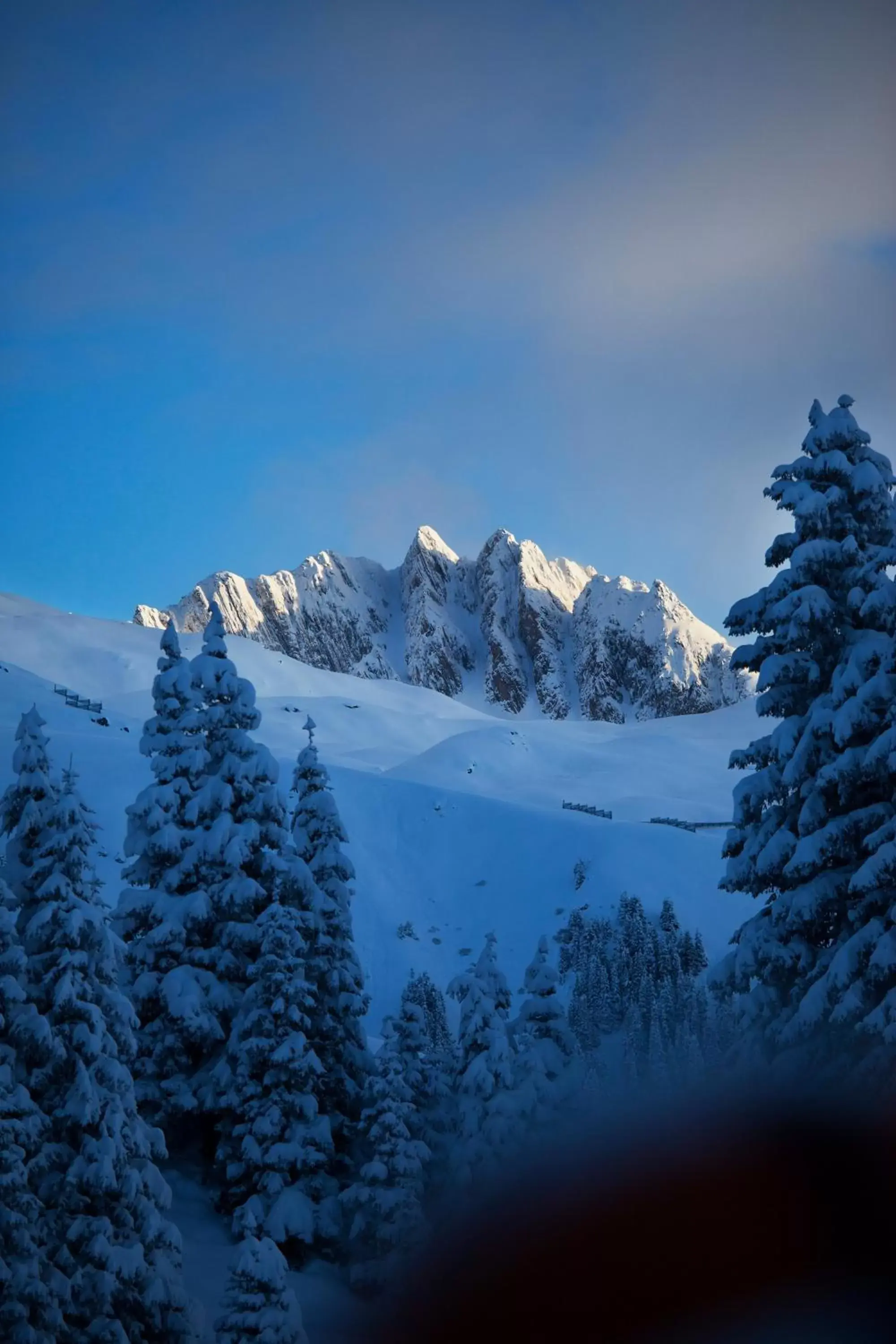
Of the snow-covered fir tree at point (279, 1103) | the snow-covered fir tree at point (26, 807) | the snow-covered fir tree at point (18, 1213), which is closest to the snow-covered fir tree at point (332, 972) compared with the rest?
the snow-covered fir tree at point (279, 1103)

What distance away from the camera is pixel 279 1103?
20.3m

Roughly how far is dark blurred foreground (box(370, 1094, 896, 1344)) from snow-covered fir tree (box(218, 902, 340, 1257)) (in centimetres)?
252

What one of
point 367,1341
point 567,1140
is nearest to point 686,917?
point 567,1140

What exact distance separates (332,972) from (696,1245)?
10.2m

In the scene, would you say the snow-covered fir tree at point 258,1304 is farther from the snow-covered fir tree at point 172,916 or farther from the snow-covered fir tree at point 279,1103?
the snow-covered fir tree at point 172,916

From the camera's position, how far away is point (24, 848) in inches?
658

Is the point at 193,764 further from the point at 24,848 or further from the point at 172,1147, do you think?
the point at 172,1147

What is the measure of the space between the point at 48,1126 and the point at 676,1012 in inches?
874

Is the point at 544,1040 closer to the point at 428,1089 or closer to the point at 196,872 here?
the point at 428,1089

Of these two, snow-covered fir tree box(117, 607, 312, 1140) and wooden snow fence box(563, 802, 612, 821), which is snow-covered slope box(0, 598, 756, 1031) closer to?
wooden snow fence box(563, 802, 612, 821)

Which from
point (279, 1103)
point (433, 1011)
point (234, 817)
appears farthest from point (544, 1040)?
point (433, 1011)

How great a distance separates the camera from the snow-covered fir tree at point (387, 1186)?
1914 cm

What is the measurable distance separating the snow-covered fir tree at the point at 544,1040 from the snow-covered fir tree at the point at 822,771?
18.4 feet

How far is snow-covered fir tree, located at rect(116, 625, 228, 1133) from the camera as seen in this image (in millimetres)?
20953
